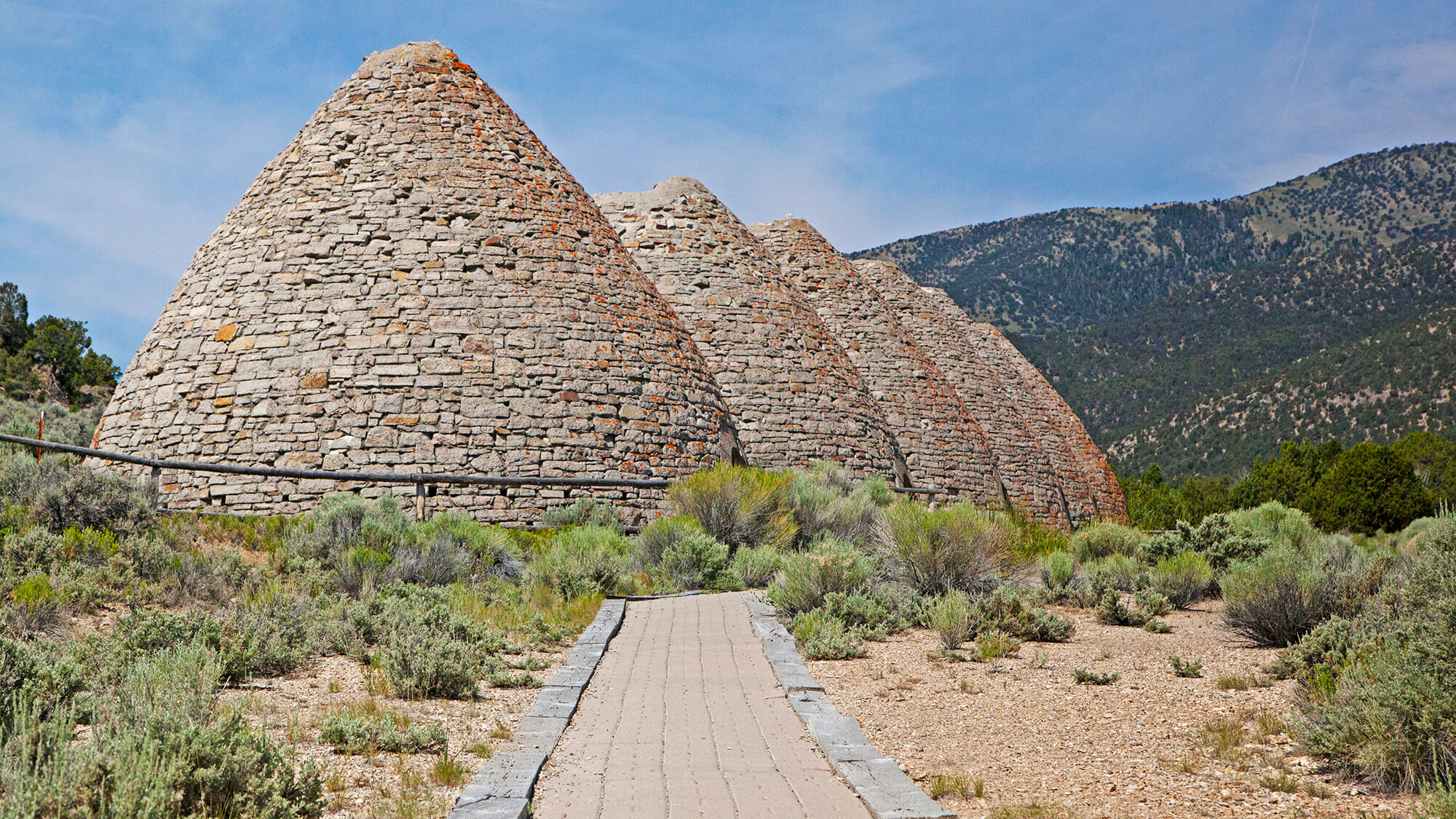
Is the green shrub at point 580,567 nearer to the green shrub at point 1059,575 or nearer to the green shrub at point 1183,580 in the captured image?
the green shrub at point 1059,575

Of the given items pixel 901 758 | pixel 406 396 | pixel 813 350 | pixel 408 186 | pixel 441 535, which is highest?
pixel 408 186

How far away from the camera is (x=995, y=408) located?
81.7 feet

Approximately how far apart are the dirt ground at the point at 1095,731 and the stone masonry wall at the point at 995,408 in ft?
54.6

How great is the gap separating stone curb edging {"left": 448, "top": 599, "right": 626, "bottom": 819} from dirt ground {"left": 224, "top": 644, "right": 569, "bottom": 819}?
123 millimetres

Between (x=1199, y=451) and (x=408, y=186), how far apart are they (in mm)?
54390

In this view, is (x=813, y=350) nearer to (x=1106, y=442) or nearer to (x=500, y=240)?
(x=500, y=240)

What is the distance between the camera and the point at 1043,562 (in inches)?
410

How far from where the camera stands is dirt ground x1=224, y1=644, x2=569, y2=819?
3.78 meters

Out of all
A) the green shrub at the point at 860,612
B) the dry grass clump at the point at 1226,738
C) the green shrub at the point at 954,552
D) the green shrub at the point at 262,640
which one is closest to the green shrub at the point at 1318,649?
the dry grass clump at the point at 1226,738

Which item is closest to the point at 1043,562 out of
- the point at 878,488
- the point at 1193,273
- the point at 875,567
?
the point at 875,567

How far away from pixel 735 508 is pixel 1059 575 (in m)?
3.63

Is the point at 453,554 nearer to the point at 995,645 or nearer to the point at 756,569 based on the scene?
the point at 756,569

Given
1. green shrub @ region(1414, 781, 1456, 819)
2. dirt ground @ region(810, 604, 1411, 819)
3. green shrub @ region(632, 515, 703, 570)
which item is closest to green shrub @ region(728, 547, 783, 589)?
green shrub @ region(632, 515, 703, 570)

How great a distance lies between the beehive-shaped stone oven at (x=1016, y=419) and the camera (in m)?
24.2
